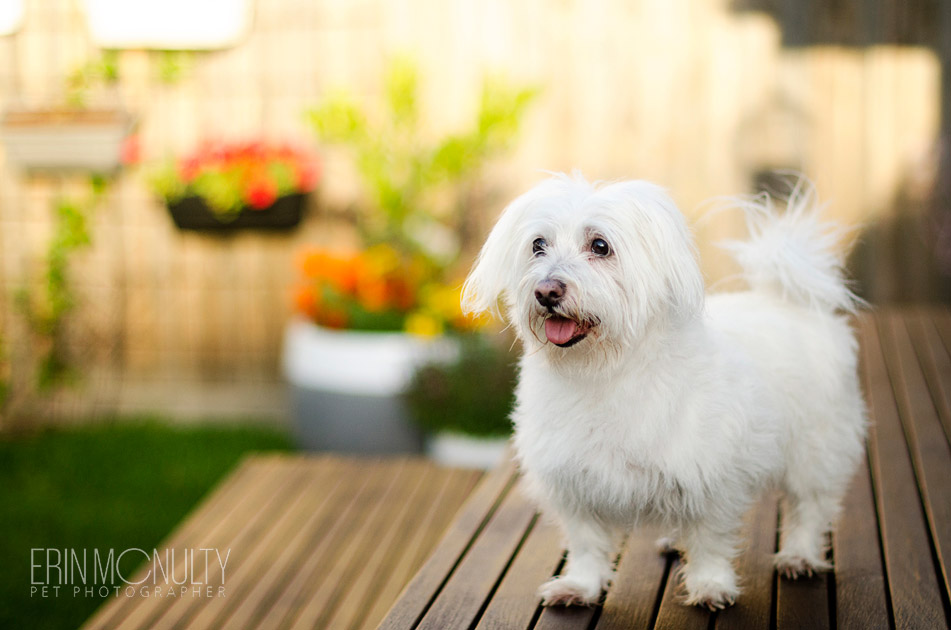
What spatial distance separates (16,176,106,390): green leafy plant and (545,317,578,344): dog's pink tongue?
3971mm

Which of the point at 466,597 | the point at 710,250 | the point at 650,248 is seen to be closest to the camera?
the point at 650,248

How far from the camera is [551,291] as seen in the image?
5.36 ft

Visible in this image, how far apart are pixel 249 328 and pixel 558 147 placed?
192cm

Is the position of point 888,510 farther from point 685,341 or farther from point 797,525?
point 685,341

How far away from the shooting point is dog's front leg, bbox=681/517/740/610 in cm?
182

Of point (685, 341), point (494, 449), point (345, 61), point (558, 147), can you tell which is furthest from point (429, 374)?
point (685, 341)

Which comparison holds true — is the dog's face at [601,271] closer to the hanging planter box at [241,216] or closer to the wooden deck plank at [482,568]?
the wooden deck plank at [482,568]

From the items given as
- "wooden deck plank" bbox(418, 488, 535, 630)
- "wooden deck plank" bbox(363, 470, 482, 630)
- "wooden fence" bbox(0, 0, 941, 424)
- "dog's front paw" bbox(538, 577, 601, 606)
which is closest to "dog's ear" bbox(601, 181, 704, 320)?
"dog's front paw" bbox(538, 577, 601, 606)

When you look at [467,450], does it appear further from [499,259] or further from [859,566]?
[499,259]

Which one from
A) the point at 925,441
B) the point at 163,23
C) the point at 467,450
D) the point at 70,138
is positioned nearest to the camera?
the point at 925,441

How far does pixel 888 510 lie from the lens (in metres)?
2.29

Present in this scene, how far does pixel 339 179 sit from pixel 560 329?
12.4 ft

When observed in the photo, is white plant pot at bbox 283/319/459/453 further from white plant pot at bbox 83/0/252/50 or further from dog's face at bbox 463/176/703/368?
dog's face at bbox 463/176/703/368

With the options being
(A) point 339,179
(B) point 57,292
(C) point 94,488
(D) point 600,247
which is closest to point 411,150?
(A) point 339,179
